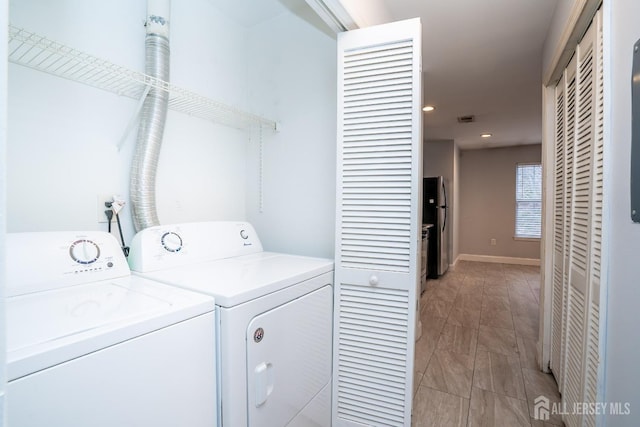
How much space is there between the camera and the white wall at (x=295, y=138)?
183 cm

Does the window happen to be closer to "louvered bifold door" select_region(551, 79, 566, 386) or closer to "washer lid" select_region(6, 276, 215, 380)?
"louvered bifold door" select_region(551, 79, 566, 386)

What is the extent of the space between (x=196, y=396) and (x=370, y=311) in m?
0.88

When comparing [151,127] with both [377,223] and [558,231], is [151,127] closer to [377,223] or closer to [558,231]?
[377,223]

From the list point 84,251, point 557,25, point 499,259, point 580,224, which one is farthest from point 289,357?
point 499,259

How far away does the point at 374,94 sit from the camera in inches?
57.2

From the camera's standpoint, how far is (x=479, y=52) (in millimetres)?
2406

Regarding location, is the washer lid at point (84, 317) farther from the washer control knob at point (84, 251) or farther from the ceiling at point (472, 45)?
the ceiling at point (472, 45)

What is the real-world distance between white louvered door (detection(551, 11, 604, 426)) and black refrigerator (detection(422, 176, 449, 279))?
2856 millimetres

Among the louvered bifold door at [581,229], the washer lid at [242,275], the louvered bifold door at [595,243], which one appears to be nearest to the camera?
the washer lid at [242,275]

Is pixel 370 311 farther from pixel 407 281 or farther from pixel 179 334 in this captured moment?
pixel 179 334

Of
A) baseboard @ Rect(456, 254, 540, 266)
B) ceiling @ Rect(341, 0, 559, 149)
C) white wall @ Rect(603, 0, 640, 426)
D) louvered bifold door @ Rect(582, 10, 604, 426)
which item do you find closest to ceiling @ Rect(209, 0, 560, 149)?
ceiling @ Rect(341, 0, 559, 149)

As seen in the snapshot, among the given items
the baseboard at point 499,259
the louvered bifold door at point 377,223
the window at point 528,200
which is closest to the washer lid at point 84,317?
the louvered bifold door at point 377,223

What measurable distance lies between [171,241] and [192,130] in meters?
0.74

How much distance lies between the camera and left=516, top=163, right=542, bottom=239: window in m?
5.91
